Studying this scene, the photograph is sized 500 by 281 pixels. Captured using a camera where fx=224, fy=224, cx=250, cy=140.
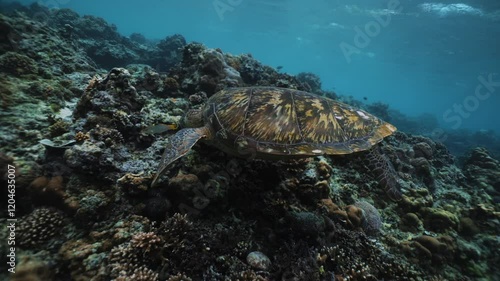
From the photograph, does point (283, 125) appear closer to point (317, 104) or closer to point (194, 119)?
point (317, 104)

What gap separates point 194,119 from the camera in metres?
4.96

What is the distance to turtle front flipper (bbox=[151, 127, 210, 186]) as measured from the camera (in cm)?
355

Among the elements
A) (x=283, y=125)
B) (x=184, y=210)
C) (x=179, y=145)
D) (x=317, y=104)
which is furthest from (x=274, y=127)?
(x=184, y=210)

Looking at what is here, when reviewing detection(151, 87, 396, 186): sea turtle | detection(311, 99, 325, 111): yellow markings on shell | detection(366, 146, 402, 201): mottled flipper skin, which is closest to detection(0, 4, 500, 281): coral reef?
detection(366, 146, 402, 201): mottled flipper skin

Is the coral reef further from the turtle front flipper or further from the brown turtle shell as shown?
the brown turtle shell

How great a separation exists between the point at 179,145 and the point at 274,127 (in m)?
1.72

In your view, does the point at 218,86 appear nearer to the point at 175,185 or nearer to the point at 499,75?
the point at 175,185

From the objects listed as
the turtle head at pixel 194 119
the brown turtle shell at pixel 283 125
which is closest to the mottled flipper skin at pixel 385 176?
the brown turtle shell at pixel 283 125

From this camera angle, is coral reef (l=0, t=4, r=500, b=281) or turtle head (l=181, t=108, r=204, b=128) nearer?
coral reef (l=0, t=4, r=500, b=281)

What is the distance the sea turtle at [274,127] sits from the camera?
12.9 ft

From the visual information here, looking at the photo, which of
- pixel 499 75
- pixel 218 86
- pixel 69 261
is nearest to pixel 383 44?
pixel 499 75

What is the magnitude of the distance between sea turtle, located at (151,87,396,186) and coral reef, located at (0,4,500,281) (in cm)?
63

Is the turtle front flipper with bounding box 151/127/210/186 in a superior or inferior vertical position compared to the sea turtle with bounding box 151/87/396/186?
inferior

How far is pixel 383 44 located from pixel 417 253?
5006cm
